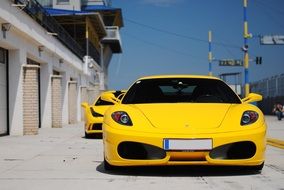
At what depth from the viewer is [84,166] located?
7.15m

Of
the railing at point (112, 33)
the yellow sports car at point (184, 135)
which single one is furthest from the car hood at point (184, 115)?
the railing at point (112, 33)

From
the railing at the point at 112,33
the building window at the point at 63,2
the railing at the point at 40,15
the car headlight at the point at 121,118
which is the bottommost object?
the car headlight at the point at 121,118

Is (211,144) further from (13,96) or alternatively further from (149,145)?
(13,96)

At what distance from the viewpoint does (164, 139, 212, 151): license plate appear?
5.70 metres

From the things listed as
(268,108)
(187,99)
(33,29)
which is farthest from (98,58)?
(187,99)

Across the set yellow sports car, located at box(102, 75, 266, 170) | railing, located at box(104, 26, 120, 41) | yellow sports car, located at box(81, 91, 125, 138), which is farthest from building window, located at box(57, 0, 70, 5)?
yellow sports car, located at box(102, 75, 266, 170)

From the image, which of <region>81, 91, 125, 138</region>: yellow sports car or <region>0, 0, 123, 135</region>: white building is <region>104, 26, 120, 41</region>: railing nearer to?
<region>0, 0, 123, 135</region>: white building

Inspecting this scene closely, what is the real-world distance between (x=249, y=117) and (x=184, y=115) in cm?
77

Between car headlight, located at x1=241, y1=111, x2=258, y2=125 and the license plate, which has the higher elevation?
car headlight, located at x1=241, y1=111, x2=258, y2=125

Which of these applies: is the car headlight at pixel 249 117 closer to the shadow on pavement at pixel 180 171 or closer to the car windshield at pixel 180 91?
the shadow on pavement at pixel 180 171

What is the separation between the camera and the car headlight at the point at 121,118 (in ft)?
20.0

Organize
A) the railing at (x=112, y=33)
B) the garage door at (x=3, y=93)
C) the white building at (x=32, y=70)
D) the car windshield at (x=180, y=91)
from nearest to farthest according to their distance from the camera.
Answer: the car windshield at (x=180, y=91)
the garage door at (x=3, y=93)
the white building at (x=32, y=70)
the railing at (x=112, y=33)

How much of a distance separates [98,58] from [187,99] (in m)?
46.0

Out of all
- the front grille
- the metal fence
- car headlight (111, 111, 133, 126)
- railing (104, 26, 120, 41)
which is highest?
railing (104, 26, 120, 41)
